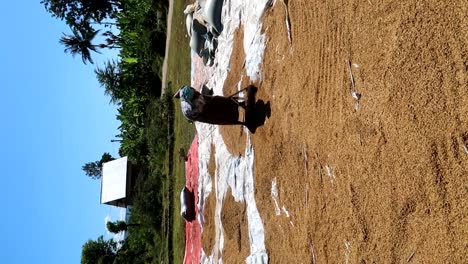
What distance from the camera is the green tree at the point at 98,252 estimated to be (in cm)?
1516

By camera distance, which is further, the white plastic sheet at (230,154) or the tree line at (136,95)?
the tree line at (136,95)

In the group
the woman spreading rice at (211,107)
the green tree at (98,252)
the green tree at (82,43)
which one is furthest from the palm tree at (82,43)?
the woman spreading rice at (211,107)

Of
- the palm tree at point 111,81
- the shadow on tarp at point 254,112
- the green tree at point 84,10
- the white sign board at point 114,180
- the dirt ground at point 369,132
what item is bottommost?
the dirt ground at point 369,132

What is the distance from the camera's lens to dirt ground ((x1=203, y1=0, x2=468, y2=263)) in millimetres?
2613

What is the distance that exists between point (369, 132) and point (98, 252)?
44.7ft

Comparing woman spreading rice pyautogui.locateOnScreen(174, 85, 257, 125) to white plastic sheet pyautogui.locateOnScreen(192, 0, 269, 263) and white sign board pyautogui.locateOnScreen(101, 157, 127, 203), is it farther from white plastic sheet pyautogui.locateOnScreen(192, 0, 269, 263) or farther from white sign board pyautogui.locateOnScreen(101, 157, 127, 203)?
white sign board pyautogui.locateOnScreen(101, 157, 127, 203)

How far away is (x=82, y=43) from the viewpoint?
18.0 meters

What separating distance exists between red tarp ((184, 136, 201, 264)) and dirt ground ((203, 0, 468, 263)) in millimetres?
3644

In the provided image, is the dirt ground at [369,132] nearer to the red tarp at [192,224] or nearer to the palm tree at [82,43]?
the red tarp at [192,224]

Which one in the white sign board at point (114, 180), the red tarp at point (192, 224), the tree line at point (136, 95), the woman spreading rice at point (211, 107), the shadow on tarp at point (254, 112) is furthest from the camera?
the white sign board at point (114, 180)

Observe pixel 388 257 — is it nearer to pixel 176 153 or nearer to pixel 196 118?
pixel 196 118

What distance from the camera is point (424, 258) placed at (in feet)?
8.83

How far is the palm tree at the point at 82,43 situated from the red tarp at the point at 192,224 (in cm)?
1003

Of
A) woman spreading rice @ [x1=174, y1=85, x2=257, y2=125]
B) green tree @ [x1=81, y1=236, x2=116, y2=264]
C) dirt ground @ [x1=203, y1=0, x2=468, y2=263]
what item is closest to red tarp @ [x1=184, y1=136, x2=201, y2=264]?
woman spreading rice @ [x1=174, y1=85, x2=257, y2=125]
